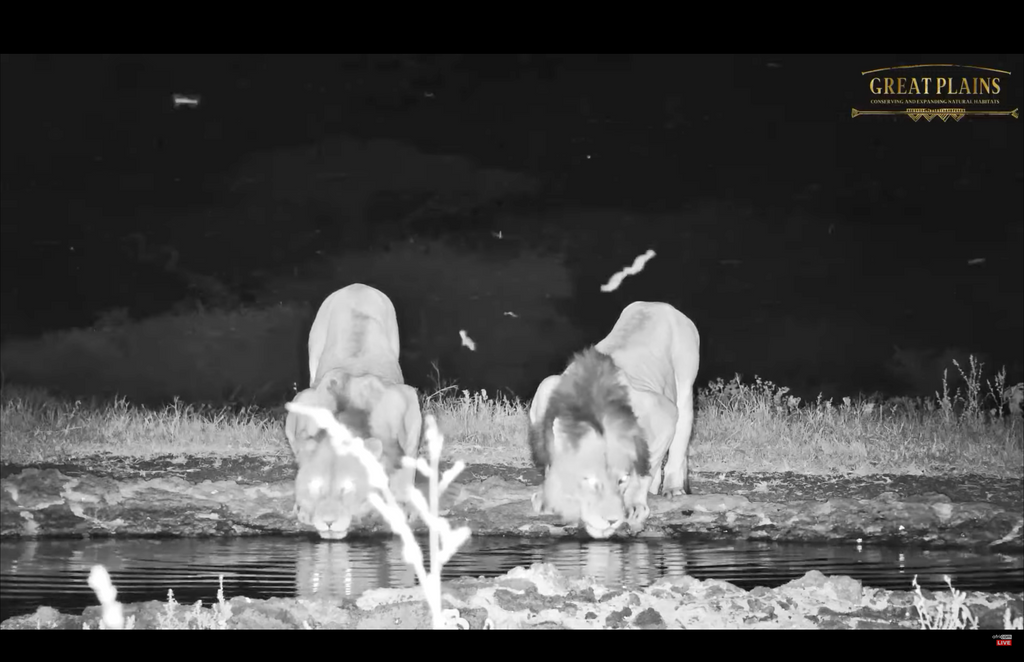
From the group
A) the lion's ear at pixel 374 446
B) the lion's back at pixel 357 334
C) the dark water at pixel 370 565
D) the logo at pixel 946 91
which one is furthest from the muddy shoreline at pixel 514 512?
the logo at pixel 946 91

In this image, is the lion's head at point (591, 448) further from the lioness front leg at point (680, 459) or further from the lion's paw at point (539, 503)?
the lioness front leg at point (680, 459)

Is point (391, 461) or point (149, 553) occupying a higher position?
point (391, 461)

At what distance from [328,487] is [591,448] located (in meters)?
1.11

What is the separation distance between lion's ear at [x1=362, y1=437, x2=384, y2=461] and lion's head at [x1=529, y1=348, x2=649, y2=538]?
2.27 ft

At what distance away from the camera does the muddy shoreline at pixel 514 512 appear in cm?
505

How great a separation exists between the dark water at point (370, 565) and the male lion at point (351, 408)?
247 millimetres

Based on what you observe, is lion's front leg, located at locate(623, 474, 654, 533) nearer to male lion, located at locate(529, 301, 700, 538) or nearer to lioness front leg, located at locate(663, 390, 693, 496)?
male lion, located at locate(529, 301, 700, 538)

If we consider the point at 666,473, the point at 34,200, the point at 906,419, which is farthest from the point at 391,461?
the point at 906,419

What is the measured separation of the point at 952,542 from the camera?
5012 millimetres

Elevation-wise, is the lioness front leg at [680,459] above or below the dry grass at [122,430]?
below

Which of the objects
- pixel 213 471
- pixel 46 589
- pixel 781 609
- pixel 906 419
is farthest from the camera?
pixel 906 419

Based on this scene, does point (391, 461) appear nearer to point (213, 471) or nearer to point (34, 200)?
point (213, 471)

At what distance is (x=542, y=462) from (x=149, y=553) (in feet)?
5.75

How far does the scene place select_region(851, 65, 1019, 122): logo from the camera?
5.13 meters
